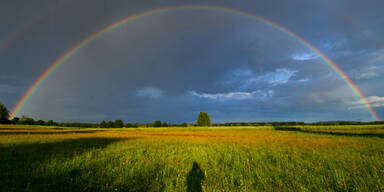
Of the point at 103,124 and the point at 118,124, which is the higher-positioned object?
the point at 103,124

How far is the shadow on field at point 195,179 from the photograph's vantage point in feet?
16.8

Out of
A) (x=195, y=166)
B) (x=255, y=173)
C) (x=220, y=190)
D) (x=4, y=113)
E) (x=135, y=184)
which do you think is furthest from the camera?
(x=4, y=113)

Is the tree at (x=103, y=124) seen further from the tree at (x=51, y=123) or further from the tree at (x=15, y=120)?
the tree at (x=15, y=120)

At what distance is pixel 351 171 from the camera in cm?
665

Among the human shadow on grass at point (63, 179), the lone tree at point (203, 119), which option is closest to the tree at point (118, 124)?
the lone tree at point (203, 119)

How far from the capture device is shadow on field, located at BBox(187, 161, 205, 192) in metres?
5.11

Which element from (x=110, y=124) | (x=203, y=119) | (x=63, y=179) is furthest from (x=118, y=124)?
(x=63, y=179)

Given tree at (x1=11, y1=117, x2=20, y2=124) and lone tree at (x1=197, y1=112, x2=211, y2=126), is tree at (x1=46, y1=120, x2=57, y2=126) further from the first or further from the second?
lone tree at (x1=197, y1=112, x2=211, y2=126)

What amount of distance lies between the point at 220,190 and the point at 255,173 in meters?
2.62

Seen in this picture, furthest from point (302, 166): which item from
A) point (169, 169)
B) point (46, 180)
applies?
point (46, 180)

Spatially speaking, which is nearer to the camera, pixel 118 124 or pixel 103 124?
pixel 103 124

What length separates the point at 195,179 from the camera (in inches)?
234

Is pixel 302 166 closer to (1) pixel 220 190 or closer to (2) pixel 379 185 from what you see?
(2) pixel 379 185

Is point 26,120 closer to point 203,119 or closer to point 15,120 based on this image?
point 15,120
